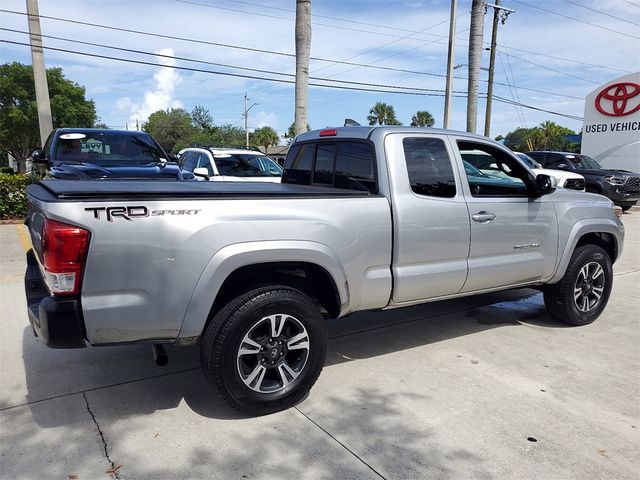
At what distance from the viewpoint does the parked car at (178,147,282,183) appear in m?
10.8

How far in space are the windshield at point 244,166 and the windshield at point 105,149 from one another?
6.40ft

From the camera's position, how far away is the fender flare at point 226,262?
2.98 meters

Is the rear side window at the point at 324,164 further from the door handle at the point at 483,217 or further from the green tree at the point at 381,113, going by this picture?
the green tree at the point at 381,113

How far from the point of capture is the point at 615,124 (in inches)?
941

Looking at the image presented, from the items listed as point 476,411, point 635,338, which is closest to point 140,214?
point 476,411

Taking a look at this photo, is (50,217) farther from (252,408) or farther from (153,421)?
(252,408)

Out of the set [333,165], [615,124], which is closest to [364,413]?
[333,165]

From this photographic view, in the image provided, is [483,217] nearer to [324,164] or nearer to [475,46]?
[324,164]

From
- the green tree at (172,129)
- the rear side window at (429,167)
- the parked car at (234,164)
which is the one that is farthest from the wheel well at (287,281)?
the green tree at (172,129)

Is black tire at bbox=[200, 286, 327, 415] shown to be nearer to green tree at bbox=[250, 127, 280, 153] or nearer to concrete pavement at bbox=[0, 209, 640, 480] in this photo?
concrete pavement at bbox=[0, 209, 640, 480]

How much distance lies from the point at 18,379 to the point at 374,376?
2708mm

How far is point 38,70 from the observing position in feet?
43.7

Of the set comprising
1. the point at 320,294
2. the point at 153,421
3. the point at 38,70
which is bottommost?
the point at 153,421

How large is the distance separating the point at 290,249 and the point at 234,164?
8.32m
